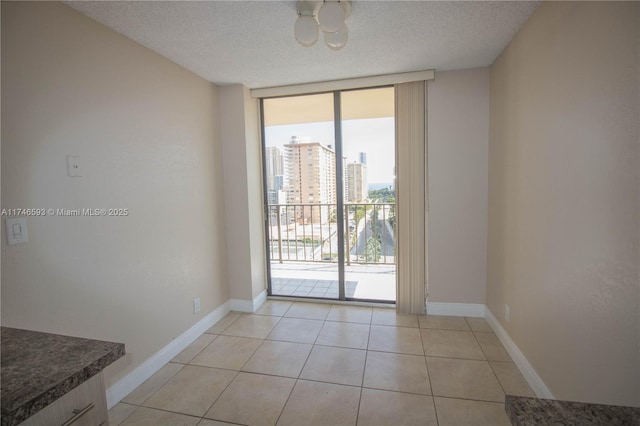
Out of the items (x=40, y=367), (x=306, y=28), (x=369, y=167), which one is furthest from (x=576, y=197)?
(x=40, y=367)

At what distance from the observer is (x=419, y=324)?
8.89ft

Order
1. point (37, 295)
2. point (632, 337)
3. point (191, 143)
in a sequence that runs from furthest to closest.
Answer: point (191, 143) → point (37, 295) → point (632, 337)

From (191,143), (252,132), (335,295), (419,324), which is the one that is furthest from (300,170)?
(419,324)

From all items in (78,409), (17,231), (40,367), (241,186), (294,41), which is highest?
(294,41)

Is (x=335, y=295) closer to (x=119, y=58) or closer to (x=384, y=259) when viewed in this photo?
(x=384, y=259)

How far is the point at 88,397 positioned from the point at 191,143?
6.85 ft

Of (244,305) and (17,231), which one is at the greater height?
(17,231)

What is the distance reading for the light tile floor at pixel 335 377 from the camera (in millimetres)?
1683

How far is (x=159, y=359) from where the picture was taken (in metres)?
2.16

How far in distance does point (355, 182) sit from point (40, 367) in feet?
9.10

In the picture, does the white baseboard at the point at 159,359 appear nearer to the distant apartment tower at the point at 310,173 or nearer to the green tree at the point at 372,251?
the distant apartment tower at the point at 310,173

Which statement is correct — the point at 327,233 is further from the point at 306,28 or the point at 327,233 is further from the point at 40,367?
the point at 40,367

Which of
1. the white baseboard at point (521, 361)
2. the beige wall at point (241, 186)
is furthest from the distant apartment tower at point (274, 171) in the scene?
the white baseboard at point (521, 361)

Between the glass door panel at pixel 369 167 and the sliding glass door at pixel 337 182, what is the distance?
0.01 meters
